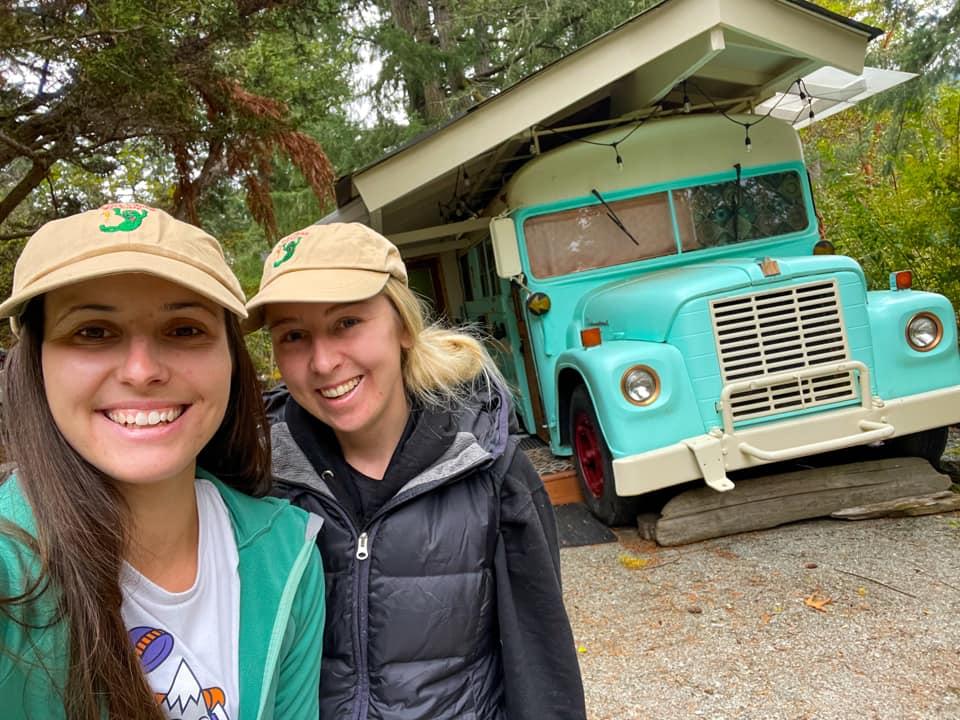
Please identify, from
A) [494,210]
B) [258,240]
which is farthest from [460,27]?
[494,210]

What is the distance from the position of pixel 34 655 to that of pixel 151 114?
15.4ft

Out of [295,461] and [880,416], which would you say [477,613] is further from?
[880,416]

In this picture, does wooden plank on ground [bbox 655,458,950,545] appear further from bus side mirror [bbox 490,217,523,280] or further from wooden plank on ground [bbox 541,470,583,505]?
bus side mirror [bbox 490,217,523,280]

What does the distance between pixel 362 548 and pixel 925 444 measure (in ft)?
13.5

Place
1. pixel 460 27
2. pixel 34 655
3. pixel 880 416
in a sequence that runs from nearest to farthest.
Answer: pixel 34 655 < pixel 880 416 < pixel 460 27

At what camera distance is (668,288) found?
3.99 metres

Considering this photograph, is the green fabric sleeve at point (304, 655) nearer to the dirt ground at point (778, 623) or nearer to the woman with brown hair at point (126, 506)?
the woman with brown hair at point (126, 506)

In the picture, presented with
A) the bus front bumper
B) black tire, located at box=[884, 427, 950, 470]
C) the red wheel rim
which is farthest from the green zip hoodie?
black tire, located at box=[884, 427, 950, 470]

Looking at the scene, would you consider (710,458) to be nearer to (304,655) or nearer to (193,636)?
(304,655)

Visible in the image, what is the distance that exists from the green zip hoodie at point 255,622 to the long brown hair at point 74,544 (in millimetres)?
15

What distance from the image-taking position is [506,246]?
16.0 ft

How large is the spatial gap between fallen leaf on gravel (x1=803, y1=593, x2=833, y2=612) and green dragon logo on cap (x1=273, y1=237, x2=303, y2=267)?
8.97ft

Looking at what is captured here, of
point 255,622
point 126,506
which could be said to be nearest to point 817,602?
point 255,622

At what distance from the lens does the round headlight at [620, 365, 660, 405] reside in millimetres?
3732
